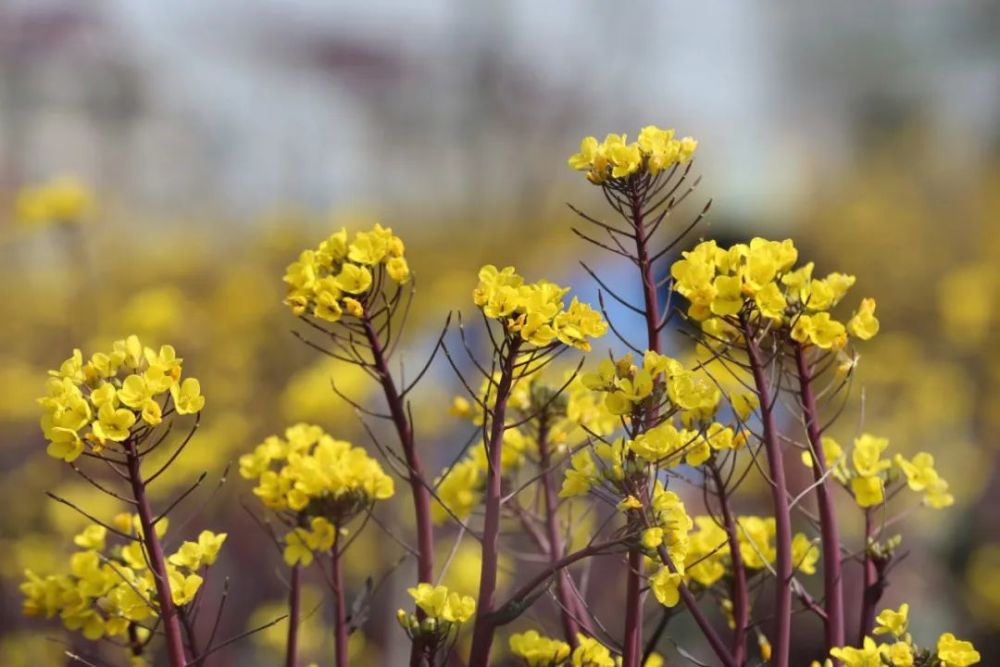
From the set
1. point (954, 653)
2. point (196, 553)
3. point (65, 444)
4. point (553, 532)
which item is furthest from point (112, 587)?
point (954, 653)

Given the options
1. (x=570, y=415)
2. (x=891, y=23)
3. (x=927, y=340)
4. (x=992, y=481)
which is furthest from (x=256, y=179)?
(x=891, y=23)

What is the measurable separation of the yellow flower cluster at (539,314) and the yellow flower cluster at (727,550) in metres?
0.30

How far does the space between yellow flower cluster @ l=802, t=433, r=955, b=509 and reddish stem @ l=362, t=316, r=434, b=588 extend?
37 centimetres

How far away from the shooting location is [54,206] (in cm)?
255

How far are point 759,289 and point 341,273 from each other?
1.20 ft

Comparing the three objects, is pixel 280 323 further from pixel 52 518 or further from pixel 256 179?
pixel 256 179

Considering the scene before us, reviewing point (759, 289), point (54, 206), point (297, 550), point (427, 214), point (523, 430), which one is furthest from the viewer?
point (427, 214)

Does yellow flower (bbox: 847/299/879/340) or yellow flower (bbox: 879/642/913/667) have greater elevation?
yellow flower (bbox: 847/299/879/340)

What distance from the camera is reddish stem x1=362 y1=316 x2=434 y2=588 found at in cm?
95

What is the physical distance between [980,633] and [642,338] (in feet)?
4.34

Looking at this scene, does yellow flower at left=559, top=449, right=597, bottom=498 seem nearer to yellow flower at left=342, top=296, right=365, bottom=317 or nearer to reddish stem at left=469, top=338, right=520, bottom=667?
reddish stem at left=469, top=338, right=520, bottom=667

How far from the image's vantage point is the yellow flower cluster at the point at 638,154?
898 millimetres

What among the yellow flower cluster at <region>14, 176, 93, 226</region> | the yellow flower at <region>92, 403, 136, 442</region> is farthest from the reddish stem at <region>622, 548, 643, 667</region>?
the yellow flower cluster at <region>14, 176, 93, 226</region>

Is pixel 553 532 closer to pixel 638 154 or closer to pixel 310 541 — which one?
pixel 310 541
